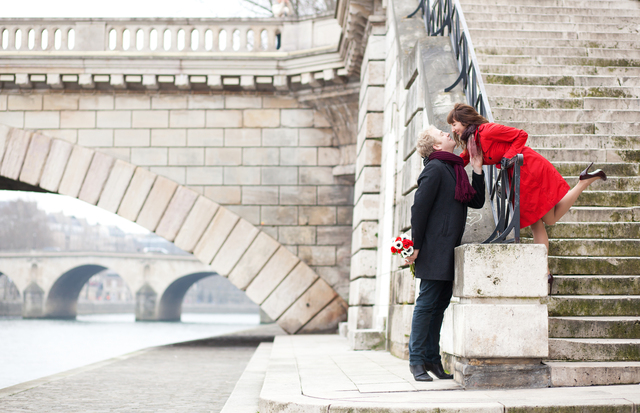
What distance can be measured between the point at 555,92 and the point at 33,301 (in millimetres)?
44279

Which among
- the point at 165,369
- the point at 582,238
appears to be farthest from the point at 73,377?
the point at 582,238

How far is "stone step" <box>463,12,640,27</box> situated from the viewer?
841 centimetres

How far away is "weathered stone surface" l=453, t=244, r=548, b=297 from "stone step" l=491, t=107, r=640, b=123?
2.64 meters

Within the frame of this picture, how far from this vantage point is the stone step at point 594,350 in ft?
13.4

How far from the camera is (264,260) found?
11141mm

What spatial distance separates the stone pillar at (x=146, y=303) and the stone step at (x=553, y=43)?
41.9 metres

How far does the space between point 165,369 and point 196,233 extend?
367 centimetres

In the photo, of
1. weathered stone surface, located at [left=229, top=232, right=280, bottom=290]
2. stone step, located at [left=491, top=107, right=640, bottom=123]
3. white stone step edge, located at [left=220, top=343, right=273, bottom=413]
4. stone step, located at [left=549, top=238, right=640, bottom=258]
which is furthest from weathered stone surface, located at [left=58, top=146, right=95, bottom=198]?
stone step, located at [left=549, top=238, right=640, bottom=258]

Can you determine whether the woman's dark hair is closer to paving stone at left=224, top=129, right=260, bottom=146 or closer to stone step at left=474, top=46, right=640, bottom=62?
stone step at left=474, top=46, right=640, bottom=62

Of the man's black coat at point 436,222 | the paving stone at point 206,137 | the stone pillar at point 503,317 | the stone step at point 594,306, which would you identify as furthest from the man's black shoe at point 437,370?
the paving stone at point 206,137

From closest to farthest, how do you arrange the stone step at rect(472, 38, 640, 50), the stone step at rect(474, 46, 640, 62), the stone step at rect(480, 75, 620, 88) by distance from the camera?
1. the stone step at rect(480, 75, 620, 88)
2. the stone step at rect(474, 46, 640, 62)
3. the stone step at rect(472, 38, 640, 50)

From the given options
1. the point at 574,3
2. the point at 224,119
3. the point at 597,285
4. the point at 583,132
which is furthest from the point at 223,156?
the point at 597,285

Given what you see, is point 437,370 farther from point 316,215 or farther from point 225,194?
point 225,194

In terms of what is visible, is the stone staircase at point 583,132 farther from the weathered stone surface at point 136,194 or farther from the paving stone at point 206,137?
the weathered stone surface at point 136,194
